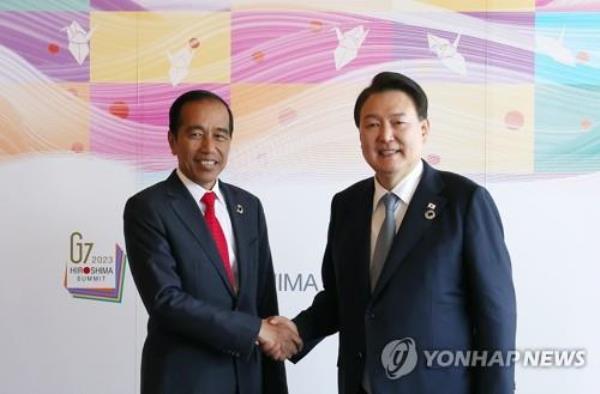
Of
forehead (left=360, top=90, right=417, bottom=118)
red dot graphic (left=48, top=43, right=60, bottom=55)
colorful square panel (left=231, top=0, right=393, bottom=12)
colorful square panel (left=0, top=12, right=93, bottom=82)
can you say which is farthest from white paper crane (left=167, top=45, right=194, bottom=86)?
forehead (left=360, top=90, right=417, bottom=118)

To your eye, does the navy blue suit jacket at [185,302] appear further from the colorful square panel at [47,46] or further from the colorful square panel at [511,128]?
the colorful square panel at [511,128]

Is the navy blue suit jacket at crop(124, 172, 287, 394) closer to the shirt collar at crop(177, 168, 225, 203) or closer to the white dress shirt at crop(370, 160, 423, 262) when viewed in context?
the shirt collar at crop(177, 168, 225, 203)

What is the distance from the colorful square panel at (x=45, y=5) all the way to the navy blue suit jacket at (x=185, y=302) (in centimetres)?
155

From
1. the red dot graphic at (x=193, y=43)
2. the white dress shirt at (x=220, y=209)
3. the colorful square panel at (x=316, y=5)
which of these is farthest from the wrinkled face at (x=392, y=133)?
the red dot graphic at (x=193, y=43)

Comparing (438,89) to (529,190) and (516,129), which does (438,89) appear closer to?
(516,129)

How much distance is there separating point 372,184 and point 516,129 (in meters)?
1.44

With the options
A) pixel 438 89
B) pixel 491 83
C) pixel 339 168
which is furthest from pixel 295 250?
pixel 491 83

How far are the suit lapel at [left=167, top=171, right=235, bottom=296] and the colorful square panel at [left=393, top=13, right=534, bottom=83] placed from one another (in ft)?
5.13

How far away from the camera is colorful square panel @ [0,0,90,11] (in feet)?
11.0

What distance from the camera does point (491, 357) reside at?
1867 mm

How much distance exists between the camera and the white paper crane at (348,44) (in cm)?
334

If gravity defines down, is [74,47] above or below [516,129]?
above

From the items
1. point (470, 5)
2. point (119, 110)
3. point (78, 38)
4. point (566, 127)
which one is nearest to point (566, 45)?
point (566, 127)

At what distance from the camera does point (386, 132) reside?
6.50ft
